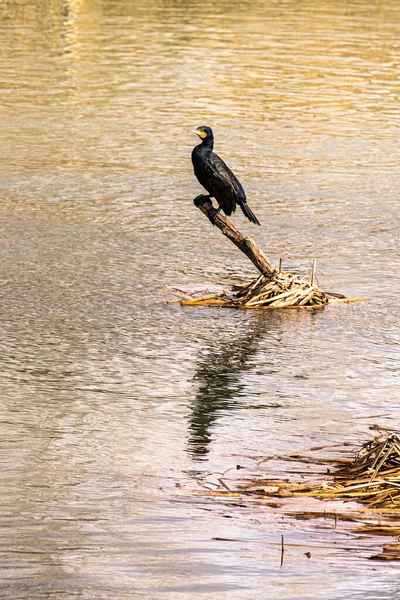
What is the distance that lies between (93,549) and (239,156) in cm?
931

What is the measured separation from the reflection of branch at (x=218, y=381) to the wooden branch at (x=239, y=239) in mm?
458

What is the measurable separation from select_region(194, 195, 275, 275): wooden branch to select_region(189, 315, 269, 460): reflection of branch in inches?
18.0

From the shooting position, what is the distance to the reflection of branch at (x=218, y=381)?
238 inches

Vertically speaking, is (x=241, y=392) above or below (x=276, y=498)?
below

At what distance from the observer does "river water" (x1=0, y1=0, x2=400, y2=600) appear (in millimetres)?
4582

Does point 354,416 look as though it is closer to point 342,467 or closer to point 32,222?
point 342,467

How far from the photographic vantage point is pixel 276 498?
501cm

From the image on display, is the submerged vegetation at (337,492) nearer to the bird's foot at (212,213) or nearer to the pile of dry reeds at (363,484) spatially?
the pile of dry reeds at (363,484)

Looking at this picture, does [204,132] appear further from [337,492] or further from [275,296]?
[337,492]

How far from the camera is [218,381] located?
22.8ft

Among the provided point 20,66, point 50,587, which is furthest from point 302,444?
point 20,66

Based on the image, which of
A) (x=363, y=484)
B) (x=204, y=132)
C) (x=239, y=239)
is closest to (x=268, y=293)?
(x=239, y=239)

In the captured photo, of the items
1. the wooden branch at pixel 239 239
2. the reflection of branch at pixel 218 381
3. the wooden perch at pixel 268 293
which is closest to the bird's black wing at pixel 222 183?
the wooden branch at pixel 239 239

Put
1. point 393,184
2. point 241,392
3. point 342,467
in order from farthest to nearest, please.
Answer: point 393,184, point 241,392, point 342,467
